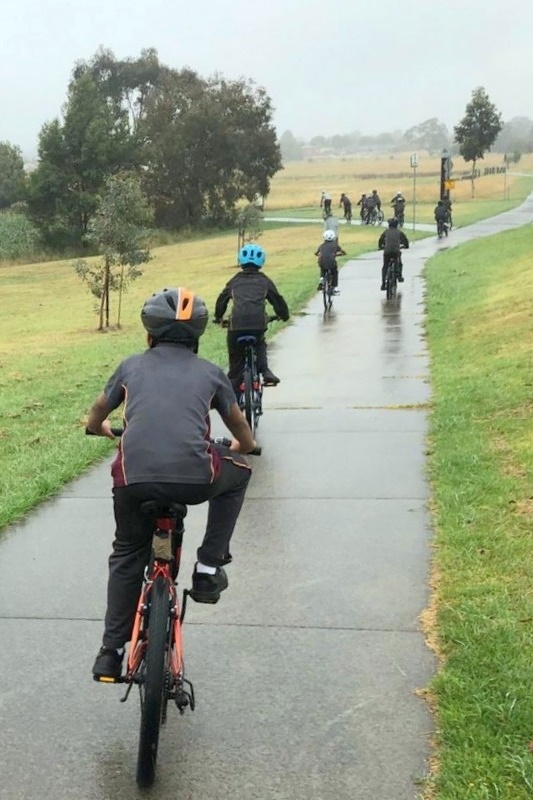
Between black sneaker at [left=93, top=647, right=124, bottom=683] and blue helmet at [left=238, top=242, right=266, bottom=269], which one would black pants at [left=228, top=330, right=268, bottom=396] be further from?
black sneaker at [left=93, top=647, right=124, bottom=683]

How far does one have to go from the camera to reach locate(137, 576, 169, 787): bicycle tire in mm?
3000

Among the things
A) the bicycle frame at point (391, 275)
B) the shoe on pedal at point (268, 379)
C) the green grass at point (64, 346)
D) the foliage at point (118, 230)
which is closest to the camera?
the green grass at point (64, 346)

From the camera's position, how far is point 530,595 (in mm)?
4523

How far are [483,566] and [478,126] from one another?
2462 inches

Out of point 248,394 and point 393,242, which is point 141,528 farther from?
point 393,242

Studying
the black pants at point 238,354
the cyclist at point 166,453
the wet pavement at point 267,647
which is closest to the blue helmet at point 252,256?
the black pants at point 238,354

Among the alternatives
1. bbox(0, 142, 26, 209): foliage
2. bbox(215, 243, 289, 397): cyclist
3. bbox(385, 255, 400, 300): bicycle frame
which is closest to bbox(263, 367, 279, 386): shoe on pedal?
bbox(215, 243, 289, 397): cyclist

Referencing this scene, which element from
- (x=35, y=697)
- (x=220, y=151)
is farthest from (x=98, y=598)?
(x=220, y=151)

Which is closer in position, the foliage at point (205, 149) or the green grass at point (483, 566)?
the green grass at point (483, 566)

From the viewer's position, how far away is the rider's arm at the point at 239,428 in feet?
11.7

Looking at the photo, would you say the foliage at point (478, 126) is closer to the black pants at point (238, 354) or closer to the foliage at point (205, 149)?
the foliage at point (205, 149)

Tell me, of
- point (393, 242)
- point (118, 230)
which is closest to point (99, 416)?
point (393, 242)

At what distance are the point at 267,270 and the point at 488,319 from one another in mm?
14876

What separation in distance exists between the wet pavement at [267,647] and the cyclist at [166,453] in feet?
1.36
